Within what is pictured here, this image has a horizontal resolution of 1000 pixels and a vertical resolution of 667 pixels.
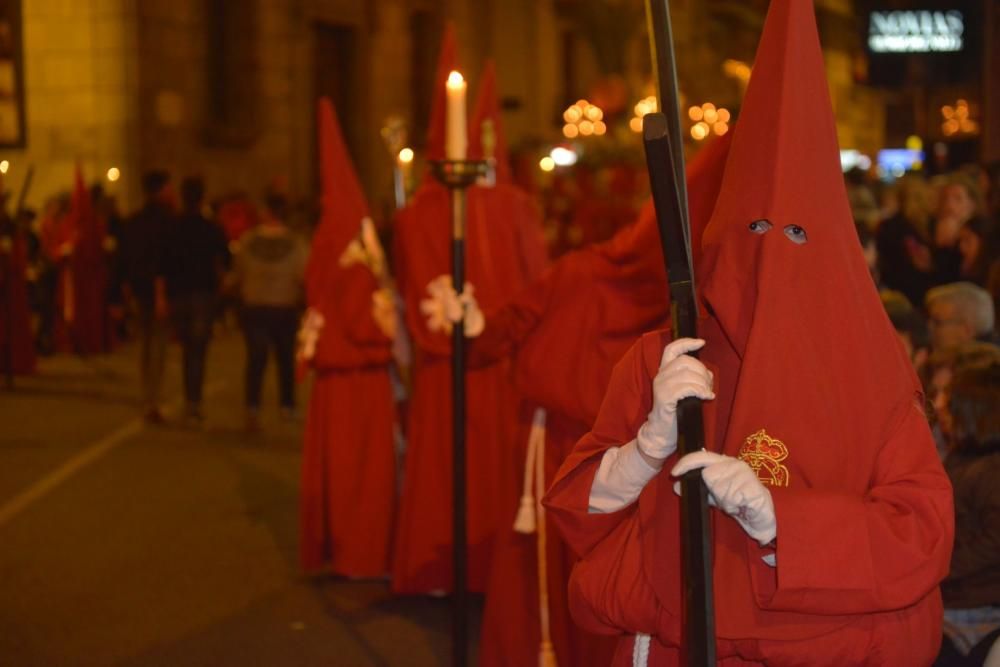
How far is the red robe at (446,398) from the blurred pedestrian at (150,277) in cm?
550

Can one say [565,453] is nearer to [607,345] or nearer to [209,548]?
[607,345]

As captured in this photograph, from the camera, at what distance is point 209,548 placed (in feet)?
25.7

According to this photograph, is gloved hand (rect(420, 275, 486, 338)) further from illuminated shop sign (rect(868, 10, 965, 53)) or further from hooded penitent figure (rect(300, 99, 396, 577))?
illuminated shop sign (rect(868, 10, 965, 53))

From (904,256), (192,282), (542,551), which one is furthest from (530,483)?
(192,282)

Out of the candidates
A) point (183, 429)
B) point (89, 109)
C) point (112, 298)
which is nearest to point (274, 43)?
point (89, 109)

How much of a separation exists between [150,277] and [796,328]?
10.1 meters

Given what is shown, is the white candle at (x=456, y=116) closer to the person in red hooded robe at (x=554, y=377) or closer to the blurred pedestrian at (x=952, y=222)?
the person in red hooded robe at (x=554, y=377)

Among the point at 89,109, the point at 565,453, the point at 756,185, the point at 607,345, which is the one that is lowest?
the point at 565,453

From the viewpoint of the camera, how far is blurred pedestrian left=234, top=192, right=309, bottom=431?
11.6 meters

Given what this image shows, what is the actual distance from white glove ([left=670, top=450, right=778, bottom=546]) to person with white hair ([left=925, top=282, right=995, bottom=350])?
3705 millimetres

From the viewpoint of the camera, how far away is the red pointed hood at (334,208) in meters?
7.59

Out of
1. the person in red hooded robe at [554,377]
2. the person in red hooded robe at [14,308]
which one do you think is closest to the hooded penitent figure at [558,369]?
the person in red hooded robe at [554,377]

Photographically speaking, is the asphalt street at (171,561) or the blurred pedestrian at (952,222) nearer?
the asphalt street at (171,561)

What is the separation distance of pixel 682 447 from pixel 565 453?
95.8 inches
